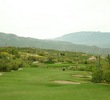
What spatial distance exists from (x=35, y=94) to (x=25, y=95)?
1.51 m

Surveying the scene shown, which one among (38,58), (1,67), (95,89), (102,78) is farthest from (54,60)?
(95,89)

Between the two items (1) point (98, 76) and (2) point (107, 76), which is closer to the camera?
(2) point (107, 76)

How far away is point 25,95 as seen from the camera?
35.9m

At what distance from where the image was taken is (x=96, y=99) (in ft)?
114

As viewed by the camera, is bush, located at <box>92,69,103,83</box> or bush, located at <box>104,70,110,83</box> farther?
bush, located at <box>92,69,103,83</box>

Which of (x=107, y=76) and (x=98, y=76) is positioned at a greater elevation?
(x=107, y=76)

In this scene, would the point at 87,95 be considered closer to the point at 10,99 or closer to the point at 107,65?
the point at 10,99

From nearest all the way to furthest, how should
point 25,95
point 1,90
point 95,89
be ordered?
1. point 25,95
2. point 1,90
3. point 95,89

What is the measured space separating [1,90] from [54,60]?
100 metres

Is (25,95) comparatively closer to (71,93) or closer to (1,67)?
(71,93)

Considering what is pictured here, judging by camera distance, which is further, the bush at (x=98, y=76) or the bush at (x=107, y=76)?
the bush at (x=98, y=76)

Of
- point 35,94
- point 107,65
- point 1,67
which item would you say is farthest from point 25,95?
point 1,67

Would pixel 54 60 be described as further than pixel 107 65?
Yes

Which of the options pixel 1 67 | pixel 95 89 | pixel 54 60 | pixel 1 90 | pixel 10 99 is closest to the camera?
pixel 10 99
